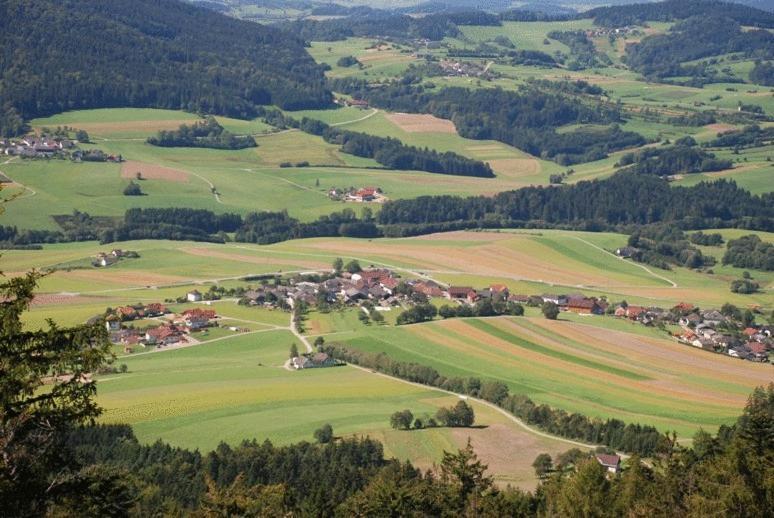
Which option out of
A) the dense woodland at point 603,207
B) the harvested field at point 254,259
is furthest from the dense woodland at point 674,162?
the harvested field at point 254,259

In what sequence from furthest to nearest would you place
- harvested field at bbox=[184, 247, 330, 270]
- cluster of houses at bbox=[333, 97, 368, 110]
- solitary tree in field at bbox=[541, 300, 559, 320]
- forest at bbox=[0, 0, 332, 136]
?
cluster of houses at bbox=[333, 97, 368, 110] < forest at bbox=[0, 0, 332, 136] < harvested field at bbox=[184, 247, 330, 270] < solitary tree in field at bbox=[541, 300, 559, 320]

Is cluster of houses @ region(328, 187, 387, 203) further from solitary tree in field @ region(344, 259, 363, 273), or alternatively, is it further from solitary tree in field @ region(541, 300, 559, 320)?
solitary tree in field @ region(541, 300, 559, 320)

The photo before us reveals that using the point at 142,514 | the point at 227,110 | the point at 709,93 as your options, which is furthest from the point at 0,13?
the point at 142,514

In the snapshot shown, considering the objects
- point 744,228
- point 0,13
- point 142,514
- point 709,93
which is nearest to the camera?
point 142,514

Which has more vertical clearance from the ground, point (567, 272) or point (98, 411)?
point (98, 411)

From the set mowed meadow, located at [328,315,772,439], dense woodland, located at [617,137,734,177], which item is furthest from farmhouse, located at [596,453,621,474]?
dense woodland, located at [617,137,734,177]

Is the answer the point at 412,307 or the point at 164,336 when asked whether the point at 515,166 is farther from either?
the point at 164,336

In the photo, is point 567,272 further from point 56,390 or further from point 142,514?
point 56,390
